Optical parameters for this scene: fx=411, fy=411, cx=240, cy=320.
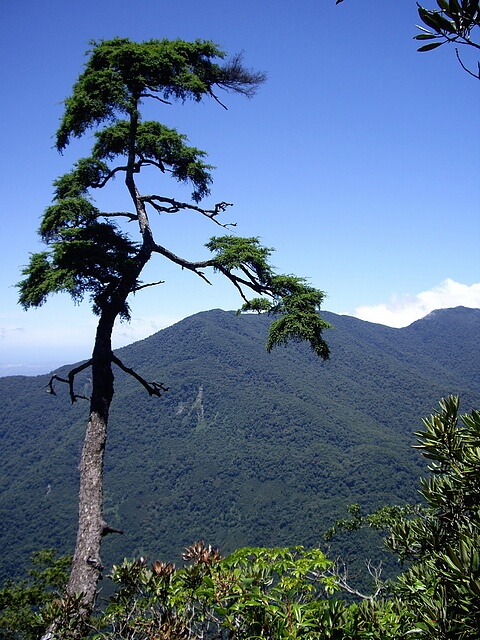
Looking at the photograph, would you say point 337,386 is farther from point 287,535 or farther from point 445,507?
point 445,507

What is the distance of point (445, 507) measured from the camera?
8.41ft

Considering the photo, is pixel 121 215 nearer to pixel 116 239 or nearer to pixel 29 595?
pixel 116 239

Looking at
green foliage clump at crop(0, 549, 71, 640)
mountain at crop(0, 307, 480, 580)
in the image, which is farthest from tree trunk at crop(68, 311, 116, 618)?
mountain at crop(0, 307, 480, 580)

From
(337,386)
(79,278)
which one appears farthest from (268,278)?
(337,386)

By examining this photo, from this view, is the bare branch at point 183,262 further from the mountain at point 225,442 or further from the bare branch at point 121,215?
the mountain at point 225,442

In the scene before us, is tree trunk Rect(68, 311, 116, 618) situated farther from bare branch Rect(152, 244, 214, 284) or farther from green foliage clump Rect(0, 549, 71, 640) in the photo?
green foliage clump Rect(0, 549, 71, 640)

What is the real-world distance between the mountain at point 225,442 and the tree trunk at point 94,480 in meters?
73.8

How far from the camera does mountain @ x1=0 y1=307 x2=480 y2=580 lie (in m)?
88.6

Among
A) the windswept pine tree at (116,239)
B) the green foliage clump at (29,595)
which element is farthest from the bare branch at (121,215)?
the green foliage clump at (29,595)

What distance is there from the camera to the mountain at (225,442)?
291 feet

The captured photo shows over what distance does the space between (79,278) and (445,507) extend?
187 inches

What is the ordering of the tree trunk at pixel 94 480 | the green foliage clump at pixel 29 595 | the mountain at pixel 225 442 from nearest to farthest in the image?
the tree trunk at pixel 94 480 → the green foliage clump at pixel 29 595 → the mountain at pixel 225 442

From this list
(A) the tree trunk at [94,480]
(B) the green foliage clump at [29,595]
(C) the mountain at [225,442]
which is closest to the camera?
(A) the tree trunk at [94,480]

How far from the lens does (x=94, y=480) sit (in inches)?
201
